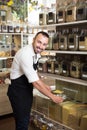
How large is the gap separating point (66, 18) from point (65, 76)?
2.29ft

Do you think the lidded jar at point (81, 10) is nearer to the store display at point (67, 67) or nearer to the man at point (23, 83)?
the store display at point (67, 67)

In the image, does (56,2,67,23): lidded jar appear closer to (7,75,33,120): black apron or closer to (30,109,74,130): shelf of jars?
(7,75,33,120): black apron

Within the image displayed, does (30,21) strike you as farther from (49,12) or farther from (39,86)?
(39,86)

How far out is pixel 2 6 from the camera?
408cm

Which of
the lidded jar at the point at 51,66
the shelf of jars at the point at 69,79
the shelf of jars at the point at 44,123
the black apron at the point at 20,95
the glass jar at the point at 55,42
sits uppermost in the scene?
the glass jar at the point at 55,42

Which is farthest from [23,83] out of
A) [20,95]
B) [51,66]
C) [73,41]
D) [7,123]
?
[7,123]

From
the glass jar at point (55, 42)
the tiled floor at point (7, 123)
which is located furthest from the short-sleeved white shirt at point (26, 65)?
the tiled floor at point (7, 123)

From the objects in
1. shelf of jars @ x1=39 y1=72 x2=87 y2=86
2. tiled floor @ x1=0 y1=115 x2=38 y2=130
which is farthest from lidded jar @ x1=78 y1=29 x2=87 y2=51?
tiled floor @ x1=0 y1=115 x2=38 y2=130

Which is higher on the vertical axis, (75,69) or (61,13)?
(61,13)

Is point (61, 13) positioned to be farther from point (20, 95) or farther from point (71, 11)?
point (20, 95)

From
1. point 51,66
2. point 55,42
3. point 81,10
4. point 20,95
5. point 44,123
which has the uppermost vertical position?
point 81,10

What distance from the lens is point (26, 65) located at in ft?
7.77

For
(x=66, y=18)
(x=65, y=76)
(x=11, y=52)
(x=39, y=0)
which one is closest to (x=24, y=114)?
(x=65, y=76)

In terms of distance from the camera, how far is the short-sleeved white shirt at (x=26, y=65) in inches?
92.4
